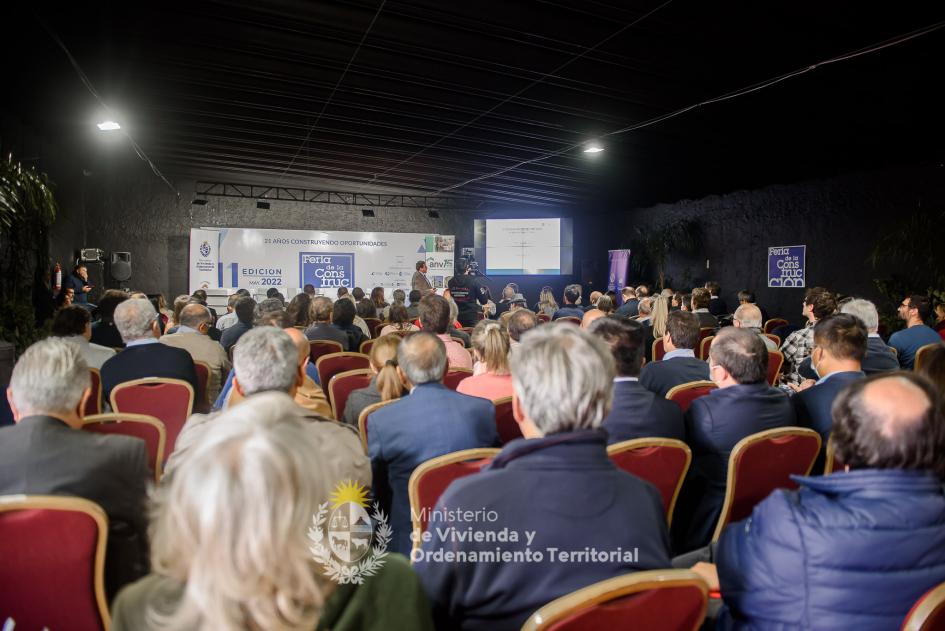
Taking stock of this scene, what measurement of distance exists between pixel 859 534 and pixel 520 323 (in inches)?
131

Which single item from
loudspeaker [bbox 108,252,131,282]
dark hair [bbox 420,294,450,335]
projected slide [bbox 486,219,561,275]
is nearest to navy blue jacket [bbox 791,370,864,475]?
dark hair [bbox 420,294,450,335]

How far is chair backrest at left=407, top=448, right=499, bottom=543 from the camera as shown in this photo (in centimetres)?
206

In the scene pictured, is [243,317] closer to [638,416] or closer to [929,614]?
[638,416]

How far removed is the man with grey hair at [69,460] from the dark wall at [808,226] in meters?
11.0

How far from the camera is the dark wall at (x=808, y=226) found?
1004cm

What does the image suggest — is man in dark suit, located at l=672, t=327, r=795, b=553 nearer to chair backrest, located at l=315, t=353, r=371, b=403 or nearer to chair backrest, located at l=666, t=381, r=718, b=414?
chair backrest, located at l=666, t=381, r=718, b=414

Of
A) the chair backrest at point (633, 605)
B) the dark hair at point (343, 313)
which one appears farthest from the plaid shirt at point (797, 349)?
the chair backrest at point (633, 605)

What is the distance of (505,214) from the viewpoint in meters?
17.6

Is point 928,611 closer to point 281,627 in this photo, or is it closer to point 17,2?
point 281,627

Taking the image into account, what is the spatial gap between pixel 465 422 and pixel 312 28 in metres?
5.47

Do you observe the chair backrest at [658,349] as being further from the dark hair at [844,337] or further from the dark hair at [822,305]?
the dark hair at [844,337]

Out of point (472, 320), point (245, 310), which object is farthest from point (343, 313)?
point (472, 320)

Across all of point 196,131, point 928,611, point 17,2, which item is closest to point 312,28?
point 17,2

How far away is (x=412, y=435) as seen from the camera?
248cm
